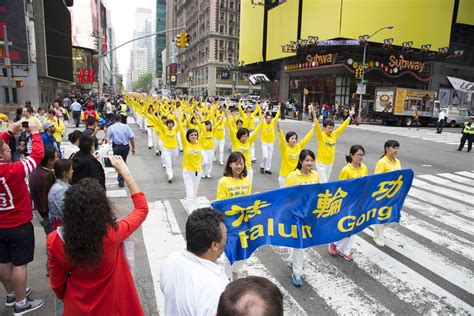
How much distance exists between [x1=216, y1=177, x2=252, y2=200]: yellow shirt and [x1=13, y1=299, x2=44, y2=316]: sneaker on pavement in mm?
2506

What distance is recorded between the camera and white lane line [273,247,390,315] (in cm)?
409

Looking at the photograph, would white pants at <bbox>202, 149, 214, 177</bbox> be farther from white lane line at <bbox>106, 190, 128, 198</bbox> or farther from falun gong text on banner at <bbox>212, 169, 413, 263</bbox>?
falun gong text on banner at <bbox>212, 169, 413, 263</bbox>

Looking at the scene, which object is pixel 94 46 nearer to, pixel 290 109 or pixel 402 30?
pixel 290 109

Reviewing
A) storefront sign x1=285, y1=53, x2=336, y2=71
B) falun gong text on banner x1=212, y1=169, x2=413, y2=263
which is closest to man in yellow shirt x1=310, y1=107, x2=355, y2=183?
falun gong text on banner x1=212, y1=169, x2=413, y2=263

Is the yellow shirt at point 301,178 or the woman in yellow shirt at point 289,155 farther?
the woman in yellow shirt at point 289,155

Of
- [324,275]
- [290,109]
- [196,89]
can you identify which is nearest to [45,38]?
[290,109]

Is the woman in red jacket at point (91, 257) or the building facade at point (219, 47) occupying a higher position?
the building facade at point (219, 47)

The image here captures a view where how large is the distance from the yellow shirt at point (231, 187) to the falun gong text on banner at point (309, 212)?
1.56 ft

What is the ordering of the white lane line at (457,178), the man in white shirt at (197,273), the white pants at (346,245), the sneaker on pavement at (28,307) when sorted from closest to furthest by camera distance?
the man in white shirt at (197,273)
the sneaker on pavement at (28,307)
the white pants at (346,245)
the white lane line at (457,178)

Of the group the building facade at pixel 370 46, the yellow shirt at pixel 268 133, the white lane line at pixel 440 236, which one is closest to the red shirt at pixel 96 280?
the white lane line at pixel 440 236

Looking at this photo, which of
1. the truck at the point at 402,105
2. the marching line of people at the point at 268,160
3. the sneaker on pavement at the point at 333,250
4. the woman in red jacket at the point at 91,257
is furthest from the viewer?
the truck at the point at 402,105

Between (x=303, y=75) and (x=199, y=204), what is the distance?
139 ft

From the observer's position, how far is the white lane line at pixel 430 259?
4.89 m

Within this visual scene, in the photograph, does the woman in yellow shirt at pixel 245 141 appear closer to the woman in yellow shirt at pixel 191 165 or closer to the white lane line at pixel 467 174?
the woman in yellow shirt at pixel 191 165
